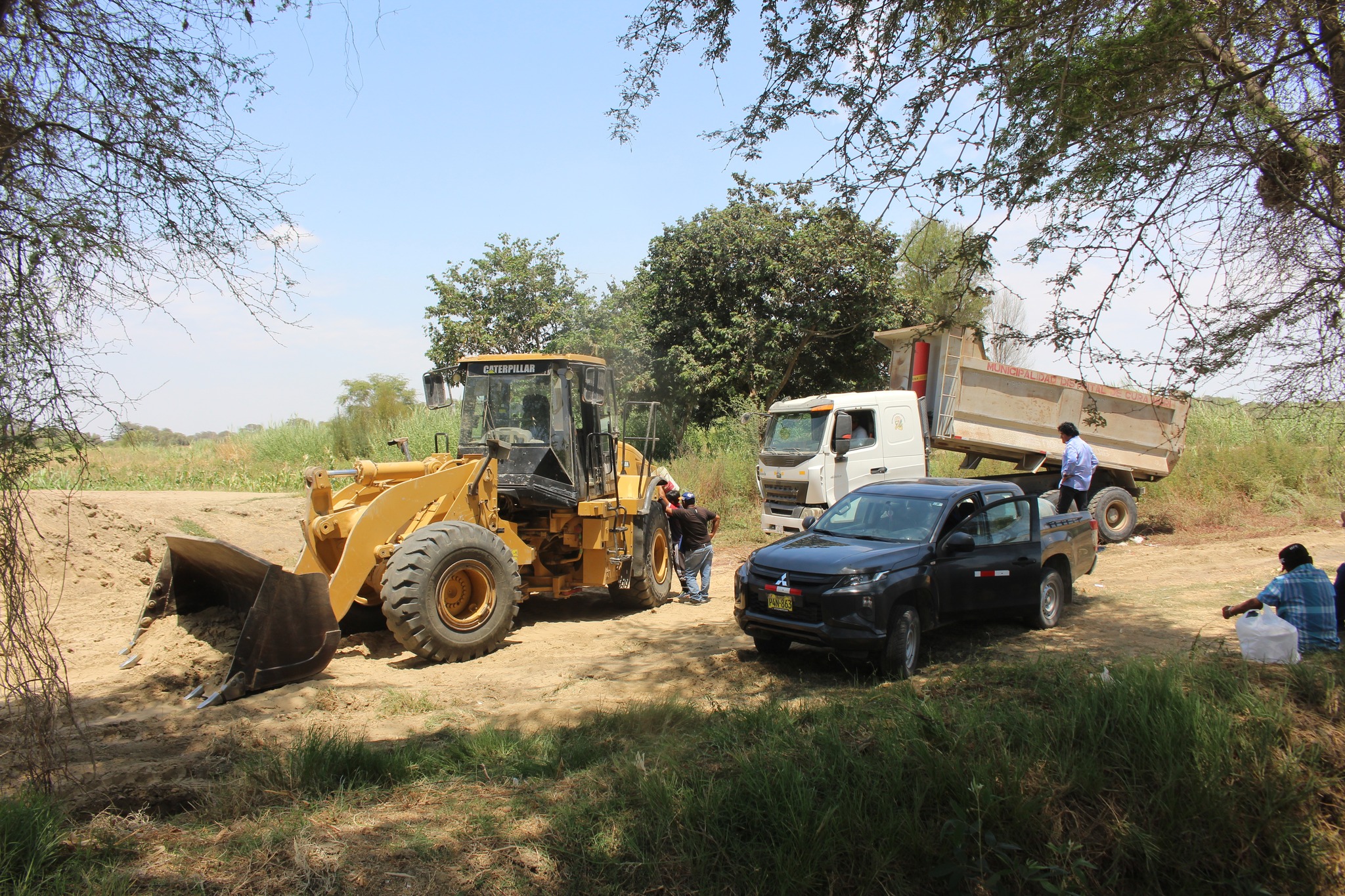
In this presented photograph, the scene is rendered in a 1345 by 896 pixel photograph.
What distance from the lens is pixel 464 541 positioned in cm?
741

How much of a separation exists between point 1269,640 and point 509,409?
712 centimetres

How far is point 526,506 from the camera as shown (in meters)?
9.05

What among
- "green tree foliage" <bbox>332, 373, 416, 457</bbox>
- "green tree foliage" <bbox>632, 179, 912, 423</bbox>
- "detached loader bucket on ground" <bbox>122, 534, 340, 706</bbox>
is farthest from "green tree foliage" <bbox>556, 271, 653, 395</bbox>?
"detached loader bucket on ground" <bbox>122, 534, 340, 706</bbox>

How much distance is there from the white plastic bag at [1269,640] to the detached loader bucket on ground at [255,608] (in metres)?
6.71

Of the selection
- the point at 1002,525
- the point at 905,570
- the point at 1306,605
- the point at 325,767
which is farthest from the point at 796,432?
the point at 325,767

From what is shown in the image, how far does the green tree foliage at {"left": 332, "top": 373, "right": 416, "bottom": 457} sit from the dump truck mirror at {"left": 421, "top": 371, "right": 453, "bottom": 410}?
1225cm

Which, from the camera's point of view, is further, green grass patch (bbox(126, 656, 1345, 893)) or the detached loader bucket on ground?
the detached loader bucket on ground

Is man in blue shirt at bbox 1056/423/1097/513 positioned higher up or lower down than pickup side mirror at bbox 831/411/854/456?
lower down

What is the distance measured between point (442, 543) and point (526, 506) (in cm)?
187

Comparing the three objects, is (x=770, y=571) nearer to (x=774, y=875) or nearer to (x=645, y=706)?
(x=645, y=706)

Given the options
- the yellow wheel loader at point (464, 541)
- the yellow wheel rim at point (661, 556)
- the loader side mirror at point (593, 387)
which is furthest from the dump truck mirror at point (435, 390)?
the yellow wheel rim at point (661, 556)

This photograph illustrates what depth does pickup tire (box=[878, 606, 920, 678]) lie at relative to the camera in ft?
21.2

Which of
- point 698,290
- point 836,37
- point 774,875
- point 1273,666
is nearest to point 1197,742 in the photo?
point 1273,666

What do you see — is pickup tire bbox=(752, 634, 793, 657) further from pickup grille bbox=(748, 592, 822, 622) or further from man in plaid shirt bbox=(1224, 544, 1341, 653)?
man in plaid shirt bbox=(1224, 544, 1341, 653)
